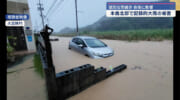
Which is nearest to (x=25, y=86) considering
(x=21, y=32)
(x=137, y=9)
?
(x=137, y=9)

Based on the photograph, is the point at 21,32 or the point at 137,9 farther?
the point at 21,32

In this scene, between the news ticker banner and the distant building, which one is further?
the distant building

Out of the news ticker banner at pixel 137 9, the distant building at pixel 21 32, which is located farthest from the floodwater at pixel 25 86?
the distant building at pixel 21 32

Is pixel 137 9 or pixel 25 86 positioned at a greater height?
pixel 137 9

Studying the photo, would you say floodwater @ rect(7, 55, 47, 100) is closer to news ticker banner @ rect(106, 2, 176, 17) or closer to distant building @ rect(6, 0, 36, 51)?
news ticker banner @ rect(106, 2, 176, 17)

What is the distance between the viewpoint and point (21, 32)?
509 cm

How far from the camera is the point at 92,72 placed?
6.31 ft

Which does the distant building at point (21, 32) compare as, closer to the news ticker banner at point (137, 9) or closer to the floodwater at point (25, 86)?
the floodwater at point (25, 86)

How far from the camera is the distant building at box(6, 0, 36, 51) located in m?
4.46

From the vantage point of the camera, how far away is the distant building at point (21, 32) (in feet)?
14.6

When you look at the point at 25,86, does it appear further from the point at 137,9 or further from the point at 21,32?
the point at 21,32

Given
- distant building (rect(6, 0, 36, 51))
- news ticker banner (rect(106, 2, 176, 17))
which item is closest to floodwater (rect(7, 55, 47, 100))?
news ticker banner (rect(106, 2, 176, 17))
